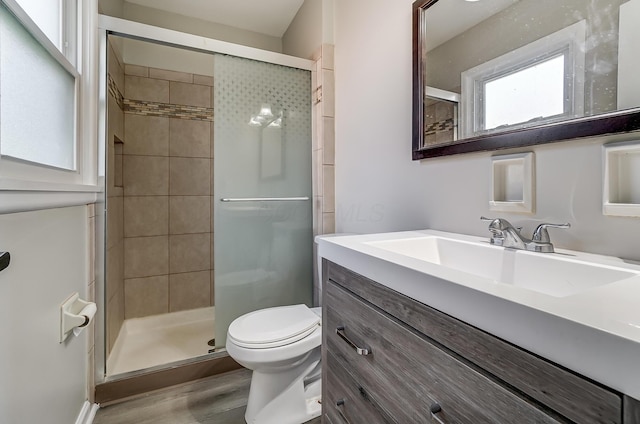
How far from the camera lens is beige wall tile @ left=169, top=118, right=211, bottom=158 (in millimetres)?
2426

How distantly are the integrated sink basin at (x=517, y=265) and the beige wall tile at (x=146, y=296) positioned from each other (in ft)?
7.17

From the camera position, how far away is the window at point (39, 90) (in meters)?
0.81

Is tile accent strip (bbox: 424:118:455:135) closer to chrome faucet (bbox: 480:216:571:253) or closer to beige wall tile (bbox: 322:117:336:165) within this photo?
chrome faucet (bbox: 480:216:571:253)

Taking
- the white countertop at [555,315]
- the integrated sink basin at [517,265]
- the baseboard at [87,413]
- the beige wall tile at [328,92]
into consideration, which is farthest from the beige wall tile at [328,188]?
the baseboard at [87,413]

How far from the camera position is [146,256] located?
2355 mm

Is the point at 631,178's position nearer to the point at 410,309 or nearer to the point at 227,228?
the point at 410,309

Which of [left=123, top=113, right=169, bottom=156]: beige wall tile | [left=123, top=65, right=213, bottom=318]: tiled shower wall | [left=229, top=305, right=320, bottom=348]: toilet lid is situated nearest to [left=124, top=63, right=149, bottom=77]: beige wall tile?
[left=123, top=65, right=213, bottom=318]: tiled shower wall

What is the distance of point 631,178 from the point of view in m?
0.66

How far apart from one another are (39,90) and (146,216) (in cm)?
151

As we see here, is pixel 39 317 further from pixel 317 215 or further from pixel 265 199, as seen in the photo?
pixel 317 215

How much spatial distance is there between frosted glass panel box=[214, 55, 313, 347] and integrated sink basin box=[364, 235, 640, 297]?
44.5 inches

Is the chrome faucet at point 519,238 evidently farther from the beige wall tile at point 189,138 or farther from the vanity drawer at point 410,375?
the beige wall tile at point 189,138

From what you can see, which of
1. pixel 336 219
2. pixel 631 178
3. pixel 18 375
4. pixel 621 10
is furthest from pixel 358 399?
pixel 336 219

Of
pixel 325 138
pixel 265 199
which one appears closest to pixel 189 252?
pixel 265 199
